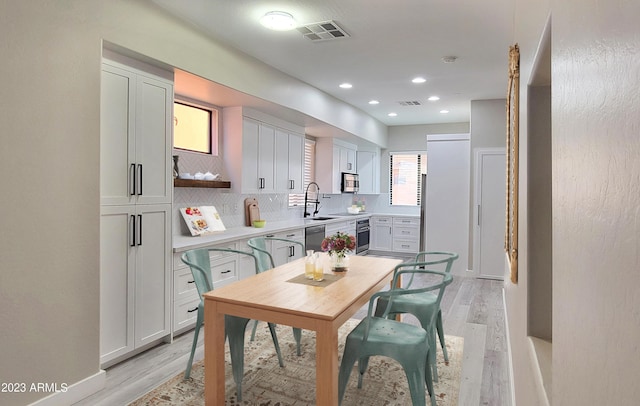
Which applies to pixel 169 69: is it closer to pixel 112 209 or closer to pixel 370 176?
pixel 112 209

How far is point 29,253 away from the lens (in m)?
2.23

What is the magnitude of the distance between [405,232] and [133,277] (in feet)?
19.3

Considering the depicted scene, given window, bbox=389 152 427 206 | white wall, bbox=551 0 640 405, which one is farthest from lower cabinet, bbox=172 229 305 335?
window, bbox=389 152 427 206

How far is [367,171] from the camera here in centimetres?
848

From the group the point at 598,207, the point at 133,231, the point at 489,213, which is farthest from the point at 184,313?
the point at 489,213

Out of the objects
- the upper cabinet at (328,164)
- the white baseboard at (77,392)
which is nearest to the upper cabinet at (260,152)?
the upper cabinet at (328,164)

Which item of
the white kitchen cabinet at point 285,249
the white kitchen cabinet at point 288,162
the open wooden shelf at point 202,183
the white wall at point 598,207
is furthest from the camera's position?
the white kitchen cabinet at point 288,162

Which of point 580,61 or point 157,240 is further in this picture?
point 157,240

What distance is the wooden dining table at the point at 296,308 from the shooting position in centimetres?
197

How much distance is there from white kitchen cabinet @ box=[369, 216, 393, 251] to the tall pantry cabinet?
5476mm

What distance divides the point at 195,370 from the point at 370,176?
6233 mm

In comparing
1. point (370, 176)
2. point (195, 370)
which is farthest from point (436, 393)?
point (370, 176)

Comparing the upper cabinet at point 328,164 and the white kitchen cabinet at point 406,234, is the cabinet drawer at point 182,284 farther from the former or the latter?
the white kitchen cabinet at point 406,234

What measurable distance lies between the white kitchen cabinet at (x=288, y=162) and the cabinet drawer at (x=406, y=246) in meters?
3.03
